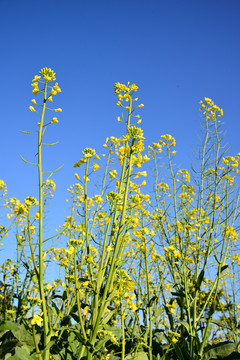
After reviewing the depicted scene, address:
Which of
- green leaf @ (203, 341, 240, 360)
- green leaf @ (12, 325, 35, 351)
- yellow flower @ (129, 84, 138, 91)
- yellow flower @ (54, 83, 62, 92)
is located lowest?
green leaf @ (203, 341, 240, 360)

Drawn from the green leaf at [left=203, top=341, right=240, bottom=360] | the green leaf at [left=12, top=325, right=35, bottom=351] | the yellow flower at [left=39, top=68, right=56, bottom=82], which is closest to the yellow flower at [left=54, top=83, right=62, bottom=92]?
the yellow flower at [left=39, top=68, right=56, bottom=82]

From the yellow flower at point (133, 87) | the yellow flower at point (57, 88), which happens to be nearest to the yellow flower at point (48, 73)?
the yellow flower at point (57, 88)

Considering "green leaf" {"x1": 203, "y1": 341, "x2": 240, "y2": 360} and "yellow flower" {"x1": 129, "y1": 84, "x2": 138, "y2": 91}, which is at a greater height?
"yellow flower" {"x1": 129, "y1": 84, "x2": 138, "y2": 91}

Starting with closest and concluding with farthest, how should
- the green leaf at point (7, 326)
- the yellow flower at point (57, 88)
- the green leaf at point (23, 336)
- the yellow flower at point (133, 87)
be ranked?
the yellow flower at point (57, 88), the yellow flower at point (133, 87), the green leaf at point (23, 336), the green leaf at point (7, 326)

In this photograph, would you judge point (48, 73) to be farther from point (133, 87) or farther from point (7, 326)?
point (7, 326)

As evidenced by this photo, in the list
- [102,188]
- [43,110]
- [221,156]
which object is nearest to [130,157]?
[43,110]

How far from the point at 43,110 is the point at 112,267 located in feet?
4.63

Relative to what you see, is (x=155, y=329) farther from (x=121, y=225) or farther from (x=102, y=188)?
(x=121, y=225)

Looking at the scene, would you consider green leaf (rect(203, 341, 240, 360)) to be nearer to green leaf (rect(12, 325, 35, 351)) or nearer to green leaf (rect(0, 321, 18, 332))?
green leaf (rect(12, 325, 35, 351))

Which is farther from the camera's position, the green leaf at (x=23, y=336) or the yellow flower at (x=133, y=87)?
the green leaf at (x=23, y=336)

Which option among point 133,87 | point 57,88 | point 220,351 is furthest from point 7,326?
point 133,87

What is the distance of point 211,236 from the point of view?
14.3 feet

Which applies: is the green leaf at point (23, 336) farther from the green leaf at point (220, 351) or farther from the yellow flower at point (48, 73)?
the yellow flower at point (48, 73)

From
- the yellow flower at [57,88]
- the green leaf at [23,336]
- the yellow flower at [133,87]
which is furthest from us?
the green leaf at [23,336]
